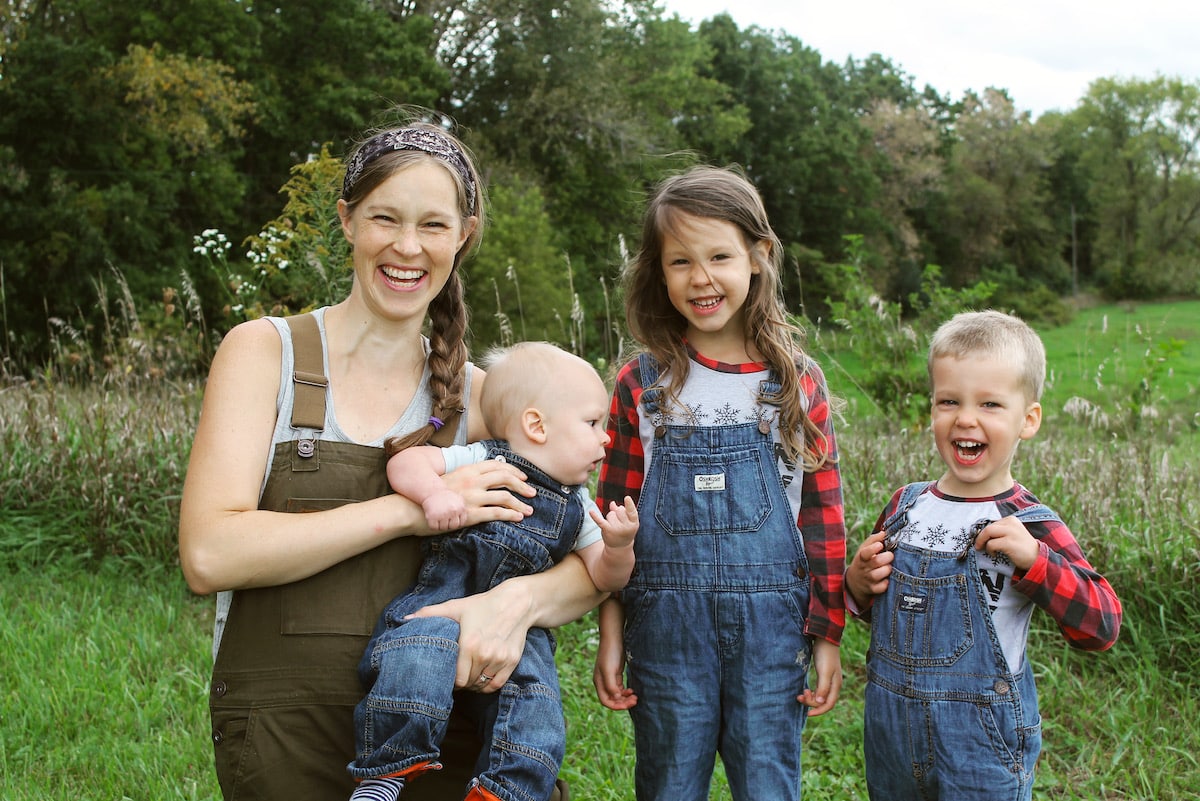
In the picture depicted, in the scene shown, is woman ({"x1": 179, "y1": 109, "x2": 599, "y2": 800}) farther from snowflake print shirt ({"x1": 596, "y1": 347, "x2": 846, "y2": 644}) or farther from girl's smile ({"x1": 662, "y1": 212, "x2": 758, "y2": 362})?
girl's smile ({"x1": 662, "y1": 212, "x2": 758, "y2": 362})

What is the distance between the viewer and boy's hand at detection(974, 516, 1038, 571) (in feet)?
6.40

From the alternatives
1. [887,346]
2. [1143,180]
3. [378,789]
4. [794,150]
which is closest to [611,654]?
[378,789]

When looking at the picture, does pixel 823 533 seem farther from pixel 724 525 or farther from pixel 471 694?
pixel 471 694

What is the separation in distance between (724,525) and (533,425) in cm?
52

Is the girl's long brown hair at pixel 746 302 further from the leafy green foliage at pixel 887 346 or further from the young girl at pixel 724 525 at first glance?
the leafy green foliage at pixel 887 346

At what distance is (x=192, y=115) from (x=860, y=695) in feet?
54.9

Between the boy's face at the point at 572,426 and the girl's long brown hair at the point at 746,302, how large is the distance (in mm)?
271

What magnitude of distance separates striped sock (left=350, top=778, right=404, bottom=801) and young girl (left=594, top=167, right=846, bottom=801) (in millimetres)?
698

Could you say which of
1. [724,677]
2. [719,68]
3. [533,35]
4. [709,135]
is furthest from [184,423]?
[719,68]

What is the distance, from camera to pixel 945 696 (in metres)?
2.04

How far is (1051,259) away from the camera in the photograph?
44125 mm

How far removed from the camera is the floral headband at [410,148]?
216 centimetres

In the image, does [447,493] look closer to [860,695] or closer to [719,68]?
[860,695]

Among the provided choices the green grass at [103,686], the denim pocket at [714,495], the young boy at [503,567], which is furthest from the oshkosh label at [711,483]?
the green grass at [103,686]
